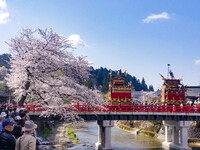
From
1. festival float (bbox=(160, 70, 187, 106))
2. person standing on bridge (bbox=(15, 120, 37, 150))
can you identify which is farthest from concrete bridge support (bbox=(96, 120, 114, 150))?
person standing on bridge (bbox=(15, 120, 37, 150))

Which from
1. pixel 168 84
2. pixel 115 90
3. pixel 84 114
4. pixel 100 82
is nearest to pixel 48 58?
pixel 84 114

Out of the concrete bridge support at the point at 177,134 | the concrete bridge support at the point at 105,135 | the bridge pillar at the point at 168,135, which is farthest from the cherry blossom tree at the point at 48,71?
the bridge pillar at the point at 168,135

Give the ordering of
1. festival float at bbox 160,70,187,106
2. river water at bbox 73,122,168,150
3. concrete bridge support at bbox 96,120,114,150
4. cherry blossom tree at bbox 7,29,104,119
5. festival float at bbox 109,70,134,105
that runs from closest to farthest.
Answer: cherry blossom tree at bbox 7,29,104,119
concrete bridge support at bbox 96,120,114,150
river water at bbox 73,122,168,150
festival float at bbox 109,70,134,105
festival float at bbox 160,70,187,106

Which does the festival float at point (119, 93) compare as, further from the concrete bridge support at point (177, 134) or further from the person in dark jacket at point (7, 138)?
the person in dark jacket at point (7, 138)

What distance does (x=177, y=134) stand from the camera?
33.2 metres

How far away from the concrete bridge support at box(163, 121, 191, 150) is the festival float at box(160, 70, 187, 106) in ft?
10.8

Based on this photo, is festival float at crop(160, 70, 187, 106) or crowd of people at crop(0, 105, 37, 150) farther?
festival float at crop(160, 70, 187, 106)

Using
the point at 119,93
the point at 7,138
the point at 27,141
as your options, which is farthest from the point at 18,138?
the point at 119,93

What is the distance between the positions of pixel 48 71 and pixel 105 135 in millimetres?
13341

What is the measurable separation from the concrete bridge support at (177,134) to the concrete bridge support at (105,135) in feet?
31.6

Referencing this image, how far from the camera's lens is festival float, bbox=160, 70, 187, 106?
3456cm

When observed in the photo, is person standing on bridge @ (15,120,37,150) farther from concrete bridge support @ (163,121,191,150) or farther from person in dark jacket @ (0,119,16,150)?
concrete bridge support @ (163,121,191,150)

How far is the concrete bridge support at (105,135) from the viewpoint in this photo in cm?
2866

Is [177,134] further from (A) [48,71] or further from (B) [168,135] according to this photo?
(A) [48,71]
